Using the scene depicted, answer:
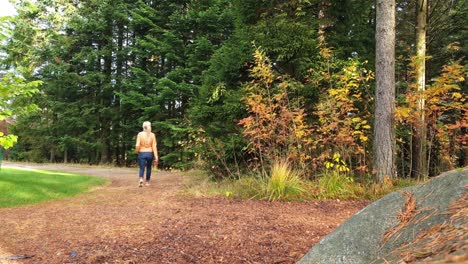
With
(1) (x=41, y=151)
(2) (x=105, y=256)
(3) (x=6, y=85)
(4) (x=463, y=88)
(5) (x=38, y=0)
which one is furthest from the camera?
(1) (x=41, y=151)

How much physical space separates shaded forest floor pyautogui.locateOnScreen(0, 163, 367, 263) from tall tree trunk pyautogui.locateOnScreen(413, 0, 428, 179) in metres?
2.40

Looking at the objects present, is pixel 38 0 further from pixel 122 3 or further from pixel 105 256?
pixel 105 256

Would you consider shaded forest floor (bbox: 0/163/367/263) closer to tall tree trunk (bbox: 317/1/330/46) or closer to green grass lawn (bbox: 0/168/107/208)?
green grass lawn (bbox: 0/168/107/208)

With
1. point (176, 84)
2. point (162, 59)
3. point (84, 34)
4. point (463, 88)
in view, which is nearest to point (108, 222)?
point (176, 84)

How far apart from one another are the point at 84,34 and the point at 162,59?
19.7 ft

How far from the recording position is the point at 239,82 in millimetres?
8484

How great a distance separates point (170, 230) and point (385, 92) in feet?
16.6

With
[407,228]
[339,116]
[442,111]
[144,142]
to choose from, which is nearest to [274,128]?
[339,116]

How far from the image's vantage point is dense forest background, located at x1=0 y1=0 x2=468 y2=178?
6781 millimetres

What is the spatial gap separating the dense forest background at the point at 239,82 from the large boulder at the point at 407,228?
434cm

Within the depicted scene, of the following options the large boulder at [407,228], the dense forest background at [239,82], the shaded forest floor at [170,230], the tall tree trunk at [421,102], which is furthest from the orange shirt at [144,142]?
the large boulder at [407,228]

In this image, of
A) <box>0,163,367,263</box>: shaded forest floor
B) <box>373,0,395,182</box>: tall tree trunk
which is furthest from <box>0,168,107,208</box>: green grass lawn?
<box>373,0,395,182</box>: tall tree trunk

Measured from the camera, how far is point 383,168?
6.54 m

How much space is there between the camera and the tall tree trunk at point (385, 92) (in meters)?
6.64
